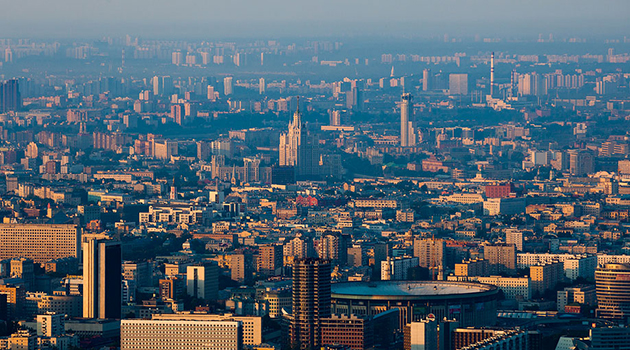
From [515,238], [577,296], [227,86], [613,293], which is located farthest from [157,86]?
[613,293]

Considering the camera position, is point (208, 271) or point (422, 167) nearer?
point (208, 271)

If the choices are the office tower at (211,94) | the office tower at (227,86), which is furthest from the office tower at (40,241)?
the office tower at (227,86)

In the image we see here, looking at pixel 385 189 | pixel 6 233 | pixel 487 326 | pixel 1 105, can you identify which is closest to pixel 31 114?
pixel 1 105

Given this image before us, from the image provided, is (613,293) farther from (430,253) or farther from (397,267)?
(430,253)

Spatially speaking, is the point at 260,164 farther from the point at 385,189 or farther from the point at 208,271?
the point at 208,271

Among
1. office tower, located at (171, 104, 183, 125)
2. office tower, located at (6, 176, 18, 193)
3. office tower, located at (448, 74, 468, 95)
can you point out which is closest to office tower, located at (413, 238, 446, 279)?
office tower, located at (6, 176, 18, 193)

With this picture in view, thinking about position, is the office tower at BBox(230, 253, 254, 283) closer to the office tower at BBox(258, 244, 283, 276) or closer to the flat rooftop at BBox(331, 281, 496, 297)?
the office tower at BBox(258, 244, 283, 276)
